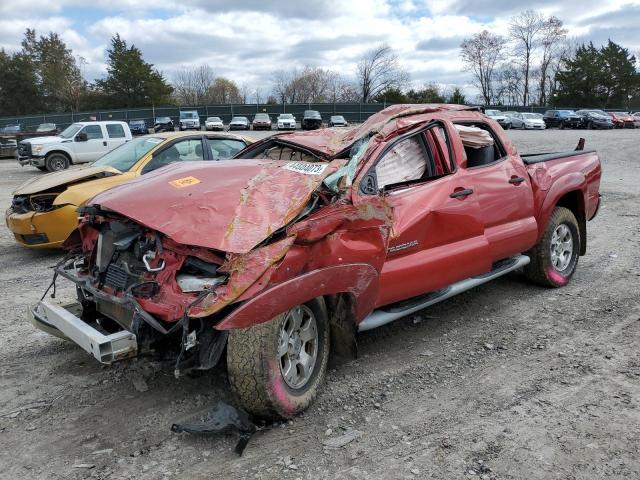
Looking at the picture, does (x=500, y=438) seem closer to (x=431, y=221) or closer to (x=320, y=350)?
(x=320, y=350)

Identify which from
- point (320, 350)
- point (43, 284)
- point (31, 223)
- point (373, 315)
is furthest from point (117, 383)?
point (31, 223)

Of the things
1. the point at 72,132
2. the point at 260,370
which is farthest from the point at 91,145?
the point at 260,370

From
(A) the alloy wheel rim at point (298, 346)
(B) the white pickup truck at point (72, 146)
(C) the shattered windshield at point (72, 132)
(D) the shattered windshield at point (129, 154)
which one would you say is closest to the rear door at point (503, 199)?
(A) the alloy wheel rim at point (298, 346)

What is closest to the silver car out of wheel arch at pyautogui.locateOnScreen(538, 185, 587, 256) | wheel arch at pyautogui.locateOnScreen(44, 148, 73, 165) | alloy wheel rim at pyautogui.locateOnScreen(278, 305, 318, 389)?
wheel arch at pyautogui.locateOnScreen(44, 148, 73, 165)

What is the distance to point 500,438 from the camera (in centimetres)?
314

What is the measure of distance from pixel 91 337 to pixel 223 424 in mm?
900

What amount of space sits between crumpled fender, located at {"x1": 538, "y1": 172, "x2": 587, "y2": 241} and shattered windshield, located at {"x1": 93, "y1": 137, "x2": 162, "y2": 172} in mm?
5253

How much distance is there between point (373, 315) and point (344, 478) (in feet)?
4.27

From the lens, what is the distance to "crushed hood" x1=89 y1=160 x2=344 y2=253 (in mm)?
3197

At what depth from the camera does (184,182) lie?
3828mm

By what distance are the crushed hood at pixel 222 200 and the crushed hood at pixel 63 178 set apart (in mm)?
3770

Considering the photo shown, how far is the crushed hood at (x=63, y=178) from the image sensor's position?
284 inches

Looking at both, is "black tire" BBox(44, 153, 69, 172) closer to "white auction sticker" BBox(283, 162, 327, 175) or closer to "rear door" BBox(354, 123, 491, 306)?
"white auction sticker" BBox(283, 162, 327, 175)

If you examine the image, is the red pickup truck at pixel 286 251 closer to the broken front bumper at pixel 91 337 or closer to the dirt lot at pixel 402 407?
the broken front bumper at pixel 91 337
